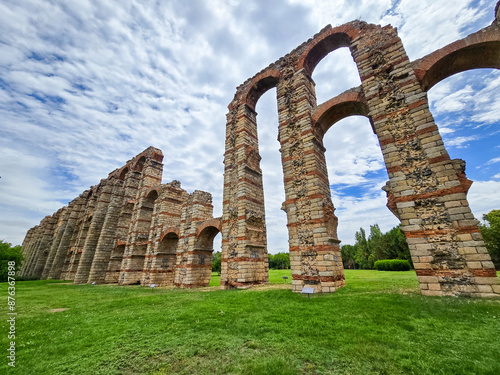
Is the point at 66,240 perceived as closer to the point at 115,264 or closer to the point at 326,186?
the point at 115,264

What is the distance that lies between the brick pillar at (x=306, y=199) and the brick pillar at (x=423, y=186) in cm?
278

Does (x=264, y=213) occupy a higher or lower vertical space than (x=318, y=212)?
higher

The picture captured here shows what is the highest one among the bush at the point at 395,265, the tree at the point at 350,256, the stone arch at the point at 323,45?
the stone arch at the point at 323,45

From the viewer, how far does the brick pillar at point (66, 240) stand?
1224 inches

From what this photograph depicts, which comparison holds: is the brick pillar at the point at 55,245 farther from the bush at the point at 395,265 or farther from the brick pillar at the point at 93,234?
the bush at the point at 395,265

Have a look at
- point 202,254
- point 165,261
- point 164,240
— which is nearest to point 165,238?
point 164,240

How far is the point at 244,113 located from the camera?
50.4ft

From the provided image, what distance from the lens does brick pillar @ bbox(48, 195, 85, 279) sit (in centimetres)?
3109

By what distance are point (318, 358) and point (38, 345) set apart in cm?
604

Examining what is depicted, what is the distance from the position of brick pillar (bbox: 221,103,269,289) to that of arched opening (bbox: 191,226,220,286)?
2.67 meters

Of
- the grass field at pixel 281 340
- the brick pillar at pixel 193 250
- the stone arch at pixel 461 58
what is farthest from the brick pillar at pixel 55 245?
the stone arch at pixel 461 58

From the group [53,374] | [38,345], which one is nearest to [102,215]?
[38,345]

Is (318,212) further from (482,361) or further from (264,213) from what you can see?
(482,361)

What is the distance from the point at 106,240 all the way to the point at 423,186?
94.3ft
